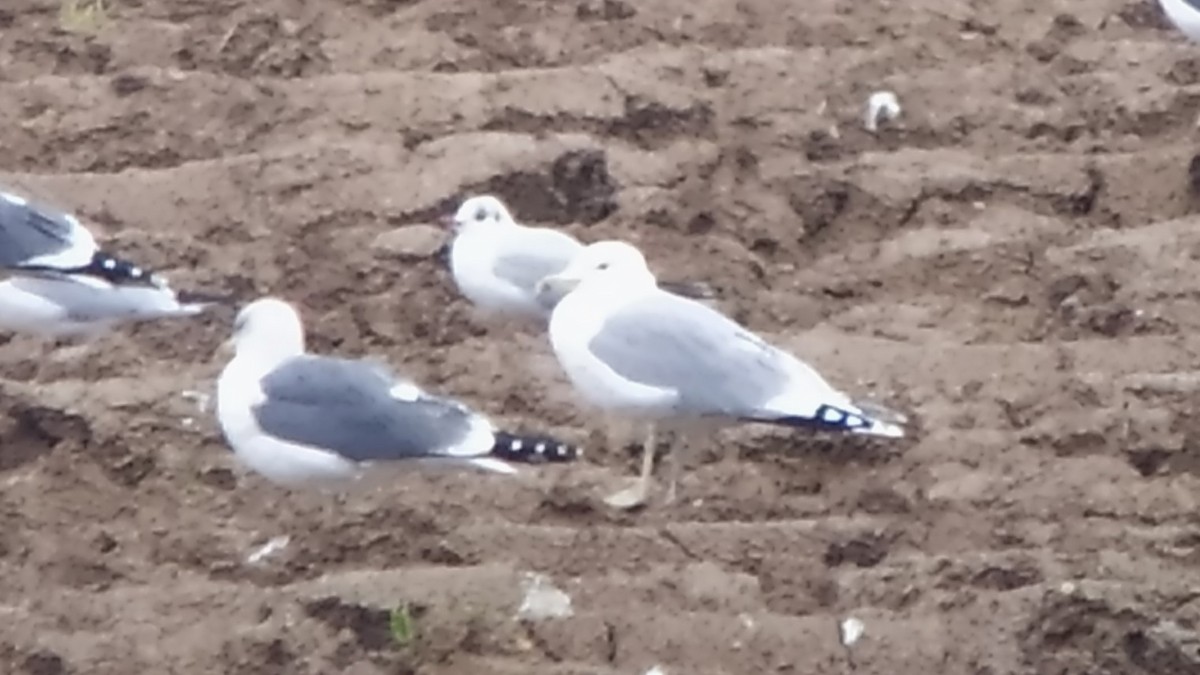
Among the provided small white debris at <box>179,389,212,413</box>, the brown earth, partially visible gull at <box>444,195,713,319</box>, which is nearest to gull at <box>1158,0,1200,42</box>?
the brown earth

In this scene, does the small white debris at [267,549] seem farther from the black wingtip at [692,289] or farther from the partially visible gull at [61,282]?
the black wingtip at [692,289]

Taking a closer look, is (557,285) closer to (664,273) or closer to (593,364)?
(593,364)

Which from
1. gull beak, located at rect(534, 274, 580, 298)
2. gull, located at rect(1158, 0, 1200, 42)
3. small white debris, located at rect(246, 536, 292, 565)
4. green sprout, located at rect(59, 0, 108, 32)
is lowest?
small white debris, located at rect(246, 536, 292, 565)

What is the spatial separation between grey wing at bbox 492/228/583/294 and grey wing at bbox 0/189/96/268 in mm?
579

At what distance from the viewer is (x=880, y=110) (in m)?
4.63

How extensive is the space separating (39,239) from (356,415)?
0.59m

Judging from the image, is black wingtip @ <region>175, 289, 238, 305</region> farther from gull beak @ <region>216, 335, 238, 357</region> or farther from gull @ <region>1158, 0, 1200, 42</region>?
gull @ <region>1158, 0, 1200, 42</region>

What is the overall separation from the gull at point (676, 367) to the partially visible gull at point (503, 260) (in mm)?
215

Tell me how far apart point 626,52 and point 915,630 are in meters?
1.60

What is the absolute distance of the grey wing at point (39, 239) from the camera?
3.57 meters

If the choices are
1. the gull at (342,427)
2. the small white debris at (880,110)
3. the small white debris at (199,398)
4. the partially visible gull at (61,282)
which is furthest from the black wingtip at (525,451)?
the small white debris at (880,110)

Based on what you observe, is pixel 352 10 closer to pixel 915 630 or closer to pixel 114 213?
pixel 114 213

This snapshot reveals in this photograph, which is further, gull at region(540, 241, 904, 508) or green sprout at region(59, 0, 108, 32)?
green sprout at region(59, 0, 108, 32)

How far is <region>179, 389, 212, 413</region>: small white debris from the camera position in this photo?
12.9 feet
